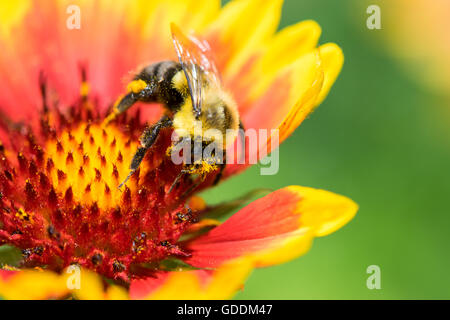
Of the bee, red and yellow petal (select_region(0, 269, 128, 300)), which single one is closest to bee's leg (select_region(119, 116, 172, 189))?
the bee

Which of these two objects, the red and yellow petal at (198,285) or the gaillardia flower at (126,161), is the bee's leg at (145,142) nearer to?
the gaillardia flower at (126,161)

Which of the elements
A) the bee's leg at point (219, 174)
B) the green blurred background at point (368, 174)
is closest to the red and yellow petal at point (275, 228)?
the bee's leg at point (219, 174)

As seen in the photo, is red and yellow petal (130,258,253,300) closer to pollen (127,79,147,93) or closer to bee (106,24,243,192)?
bee (106,24,243,192)

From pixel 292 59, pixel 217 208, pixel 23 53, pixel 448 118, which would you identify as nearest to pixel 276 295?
pixel 217 208

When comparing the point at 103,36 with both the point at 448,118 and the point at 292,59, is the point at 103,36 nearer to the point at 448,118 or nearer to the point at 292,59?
the point at 292,59

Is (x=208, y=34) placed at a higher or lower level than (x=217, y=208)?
higher

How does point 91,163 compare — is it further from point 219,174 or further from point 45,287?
point 45,287
